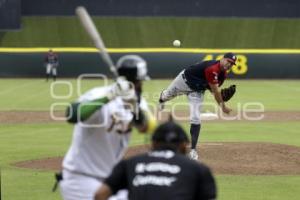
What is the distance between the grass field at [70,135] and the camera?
10.3m

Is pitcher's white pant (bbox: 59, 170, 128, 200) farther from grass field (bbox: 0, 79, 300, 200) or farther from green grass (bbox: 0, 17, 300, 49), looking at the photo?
green grass (bbox: 0, 17, 300, 49)

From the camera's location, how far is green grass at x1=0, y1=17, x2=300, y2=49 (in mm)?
54781

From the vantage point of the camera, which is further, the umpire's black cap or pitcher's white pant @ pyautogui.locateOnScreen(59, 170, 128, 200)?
pitcher's white pant @ pyautogui.locateOnScreen(59, 170, 128, 200)

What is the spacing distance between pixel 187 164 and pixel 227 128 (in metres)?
14.6

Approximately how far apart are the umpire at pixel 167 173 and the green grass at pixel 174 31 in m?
50.1

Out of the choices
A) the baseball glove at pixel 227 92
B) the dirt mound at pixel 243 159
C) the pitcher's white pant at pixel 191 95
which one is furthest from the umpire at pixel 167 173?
the baseball glove at pixel 227 92

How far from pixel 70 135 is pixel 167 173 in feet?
42.3

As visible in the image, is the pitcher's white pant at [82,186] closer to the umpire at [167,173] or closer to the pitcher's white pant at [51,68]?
the umpire at [167,173]

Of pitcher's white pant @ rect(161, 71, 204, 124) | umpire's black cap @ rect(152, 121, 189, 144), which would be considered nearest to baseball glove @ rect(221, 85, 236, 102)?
pitcher's white pant @ rect(161, 71, 204, 124)

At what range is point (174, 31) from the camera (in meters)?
55.3

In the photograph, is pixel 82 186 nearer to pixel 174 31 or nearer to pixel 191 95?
pixel 191 95

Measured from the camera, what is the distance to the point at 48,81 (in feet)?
126

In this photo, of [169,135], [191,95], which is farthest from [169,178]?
[191,95]

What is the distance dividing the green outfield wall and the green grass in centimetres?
1373
